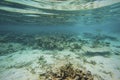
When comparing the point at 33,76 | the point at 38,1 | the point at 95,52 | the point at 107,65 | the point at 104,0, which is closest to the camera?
the point at 33,76

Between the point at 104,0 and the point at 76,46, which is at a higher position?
the point at 104,0

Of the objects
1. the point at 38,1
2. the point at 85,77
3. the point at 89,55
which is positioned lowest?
the point at 89,55

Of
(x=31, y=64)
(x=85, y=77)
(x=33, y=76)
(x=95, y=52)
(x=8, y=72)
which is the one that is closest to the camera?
(x=85, y=77)

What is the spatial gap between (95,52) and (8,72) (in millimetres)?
12173

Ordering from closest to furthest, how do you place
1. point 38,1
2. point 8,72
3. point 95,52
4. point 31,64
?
point 8,72, point 31,64, point 38,1, point 95,52

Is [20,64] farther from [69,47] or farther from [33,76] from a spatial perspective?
[69,47]

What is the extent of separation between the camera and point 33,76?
952cm

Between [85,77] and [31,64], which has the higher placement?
[85,77]

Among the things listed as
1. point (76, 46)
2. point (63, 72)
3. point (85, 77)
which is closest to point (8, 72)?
point (63, 72)

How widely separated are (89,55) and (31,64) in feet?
27.6

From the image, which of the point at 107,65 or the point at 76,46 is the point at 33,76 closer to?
the point at 107,65

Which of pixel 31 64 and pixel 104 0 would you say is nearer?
pixel 31 64

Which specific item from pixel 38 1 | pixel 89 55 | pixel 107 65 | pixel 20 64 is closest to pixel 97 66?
pixel 107 65

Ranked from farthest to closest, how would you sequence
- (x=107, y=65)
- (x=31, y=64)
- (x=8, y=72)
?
(x=107, y=65) < (x=31, y=64) < (x=8, y=72)
